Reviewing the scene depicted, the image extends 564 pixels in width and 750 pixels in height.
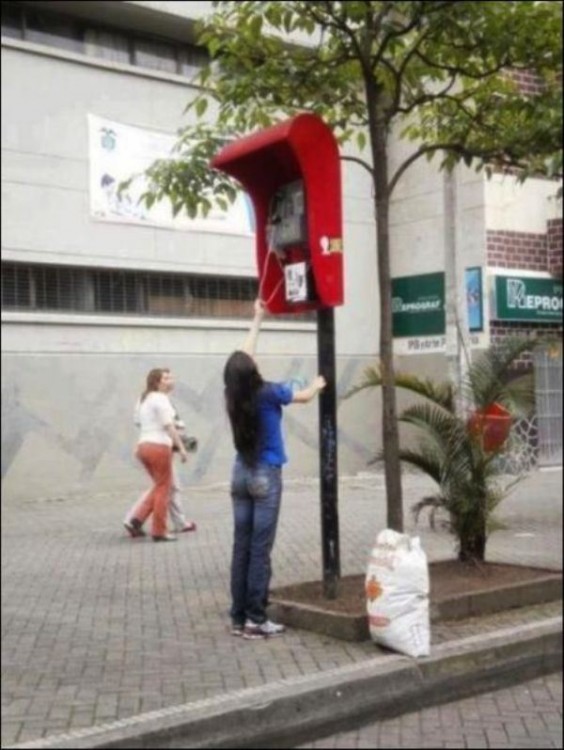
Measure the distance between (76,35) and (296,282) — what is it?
856 cm

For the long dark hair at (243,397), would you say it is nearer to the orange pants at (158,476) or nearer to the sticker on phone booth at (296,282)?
the sticker on phone booth at (296,282)

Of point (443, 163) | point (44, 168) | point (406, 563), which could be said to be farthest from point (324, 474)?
point (44, 168)

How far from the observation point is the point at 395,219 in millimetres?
7055

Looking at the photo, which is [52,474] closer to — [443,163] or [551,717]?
[443,163]

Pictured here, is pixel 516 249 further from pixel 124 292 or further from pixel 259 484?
pixel 259 484

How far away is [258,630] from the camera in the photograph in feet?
19.8

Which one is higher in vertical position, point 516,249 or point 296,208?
point 516,249

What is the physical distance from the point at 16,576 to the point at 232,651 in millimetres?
2691

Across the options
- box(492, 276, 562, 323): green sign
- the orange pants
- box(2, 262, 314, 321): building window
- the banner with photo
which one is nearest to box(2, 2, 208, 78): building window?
the banner with photo

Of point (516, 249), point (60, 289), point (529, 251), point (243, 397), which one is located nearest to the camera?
point (243, 397)

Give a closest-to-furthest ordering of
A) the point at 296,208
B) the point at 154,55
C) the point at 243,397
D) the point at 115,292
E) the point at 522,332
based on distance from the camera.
A: the point at 243,397, the point at 296,208, the point at 522,332, the point at 115,292, the point at 154,55

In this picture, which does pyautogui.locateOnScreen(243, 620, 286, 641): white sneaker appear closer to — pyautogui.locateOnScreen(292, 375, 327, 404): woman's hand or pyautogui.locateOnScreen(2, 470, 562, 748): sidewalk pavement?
pyautogui.locateOnScreen(2, 470, 562, 748): sidewalk pavement

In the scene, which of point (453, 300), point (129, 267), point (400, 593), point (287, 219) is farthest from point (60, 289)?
point (400, 593)

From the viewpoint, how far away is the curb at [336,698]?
4.58m
